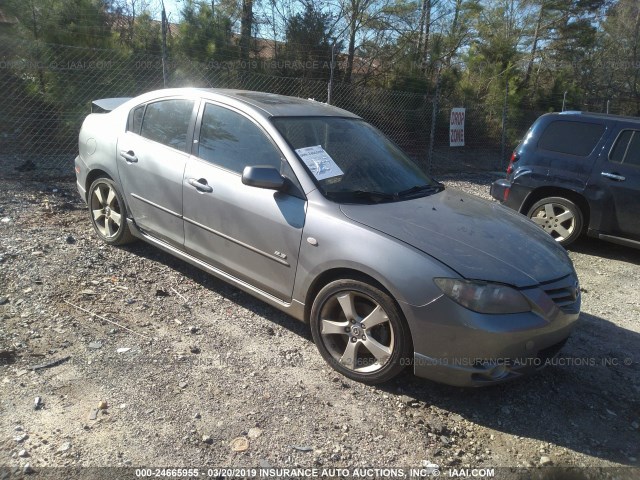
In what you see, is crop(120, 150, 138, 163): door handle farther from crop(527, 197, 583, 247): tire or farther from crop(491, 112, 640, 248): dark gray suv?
crop(527, 197, 583, 247): tire

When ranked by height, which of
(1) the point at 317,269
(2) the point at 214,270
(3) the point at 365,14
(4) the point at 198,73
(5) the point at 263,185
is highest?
(3) the point at 365,14

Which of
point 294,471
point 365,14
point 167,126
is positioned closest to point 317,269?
point 294,471

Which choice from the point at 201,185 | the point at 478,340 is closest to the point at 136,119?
the point at 201,185

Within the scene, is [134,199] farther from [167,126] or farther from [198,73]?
[198,73]

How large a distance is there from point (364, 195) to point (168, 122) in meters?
1.95

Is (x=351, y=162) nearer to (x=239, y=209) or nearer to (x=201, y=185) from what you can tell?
(x=239, y=209)

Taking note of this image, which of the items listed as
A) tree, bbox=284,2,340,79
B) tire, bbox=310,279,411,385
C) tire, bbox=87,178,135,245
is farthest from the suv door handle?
tree, bbox=284,2,340,79

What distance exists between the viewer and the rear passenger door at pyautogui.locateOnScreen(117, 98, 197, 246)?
4.30 m

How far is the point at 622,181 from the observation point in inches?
243

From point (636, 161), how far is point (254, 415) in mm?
5568

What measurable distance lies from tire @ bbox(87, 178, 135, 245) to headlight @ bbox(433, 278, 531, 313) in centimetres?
322

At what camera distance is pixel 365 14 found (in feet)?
43.5

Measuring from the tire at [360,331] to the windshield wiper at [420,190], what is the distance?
98cm

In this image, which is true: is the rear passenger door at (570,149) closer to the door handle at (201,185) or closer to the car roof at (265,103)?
the car roof at (265,103)
